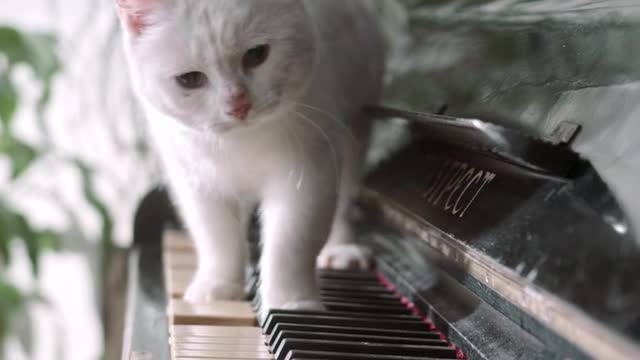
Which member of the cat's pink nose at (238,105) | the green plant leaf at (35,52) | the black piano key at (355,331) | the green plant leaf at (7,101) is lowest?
the black piano key at (355,331)

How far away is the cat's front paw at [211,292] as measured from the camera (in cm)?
112

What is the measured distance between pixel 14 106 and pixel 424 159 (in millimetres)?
902

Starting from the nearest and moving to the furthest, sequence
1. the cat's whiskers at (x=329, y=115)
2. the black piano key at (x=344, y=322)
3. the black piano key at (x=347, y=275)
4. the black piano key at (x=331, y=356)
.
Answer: the black piano key at (x=331, y=356), the black piano key at (x=344, y=322), the cat's whiskers at (x=329, y=115), the black piano key at (x=347, y=275)

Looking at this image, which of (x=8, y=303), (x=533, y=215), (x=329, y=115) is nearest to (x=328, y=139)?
(x=329, y=115)

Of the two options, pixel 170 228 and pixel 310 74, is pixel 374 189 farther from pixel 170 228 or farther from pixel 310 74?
A: pixel 170 228

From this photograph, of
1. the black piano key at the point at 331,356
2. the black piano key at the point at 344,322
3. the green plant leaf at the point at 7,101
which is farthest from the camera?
the green plant leaf at the point at 7,101

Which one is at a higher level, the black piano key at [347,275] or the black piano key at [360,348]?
the black piano key at [347,275]

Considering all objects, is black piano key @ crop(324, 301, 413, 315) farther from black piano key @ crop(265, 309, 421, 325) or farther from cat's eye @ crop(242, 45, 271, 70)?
cat's eye @ crop(242, 45, 271, 70)

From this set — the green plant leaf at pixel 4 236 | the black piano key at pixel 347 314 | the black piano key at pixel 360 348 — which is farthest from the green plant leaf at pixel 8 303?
the black piano key at pixel 360 348

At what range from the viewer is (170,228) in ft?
5.01

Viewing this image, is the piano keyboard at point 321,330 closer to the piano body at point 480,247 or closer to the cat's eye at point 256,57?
the piano body at point 480,247

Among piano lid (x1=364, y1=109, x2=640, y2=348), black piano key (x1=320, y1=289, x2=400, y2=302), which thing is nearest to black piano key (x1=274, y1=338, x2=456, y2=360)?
piano lid (x1=364, y1=109, x2=640, y2=348)

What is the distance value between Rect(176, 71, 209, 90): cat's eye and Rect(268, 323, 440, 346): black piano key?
0.89ft

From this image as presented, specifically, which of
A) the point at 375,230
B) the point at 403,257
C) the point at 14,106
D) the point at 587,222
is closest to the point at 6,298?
the point at 14,106
